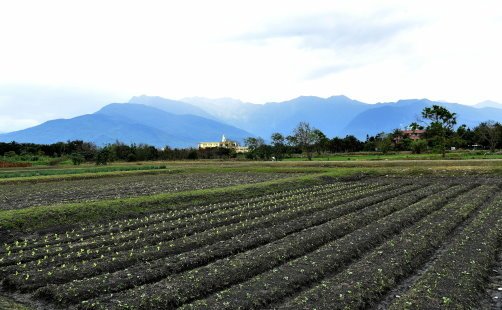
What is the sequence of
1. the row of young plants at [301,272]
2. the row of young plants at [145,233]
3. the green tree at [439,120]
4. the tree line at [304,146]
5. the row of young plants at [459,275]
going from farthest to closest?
the tree line at [304,146] → the green tree at [439,120] → the row of young plants at [145,233] → the row of young plants at [301,272] → the row of young plants at [459,275]

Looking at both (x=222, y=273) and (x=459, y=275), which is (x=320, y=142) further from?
(x=222, y=273)

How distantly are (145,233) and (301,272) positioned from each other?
28.2 ft

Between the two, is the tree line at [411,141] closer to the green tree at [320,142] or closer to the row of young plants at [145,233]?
the green tree at [320,142]

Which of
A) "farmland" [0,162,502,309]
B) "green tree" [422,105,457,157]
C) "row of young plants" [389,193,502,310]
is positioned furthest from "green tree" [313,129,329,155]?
"row of young plants" [389,193,502,310]

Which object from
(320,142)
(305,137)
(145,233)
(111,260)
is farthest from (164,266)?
(320,142)

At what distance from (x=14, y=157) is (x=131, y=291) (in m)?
92.1

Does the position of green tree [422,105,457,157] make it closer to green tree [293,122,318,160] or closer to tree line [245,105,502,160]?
tree line [245,105,502,160]

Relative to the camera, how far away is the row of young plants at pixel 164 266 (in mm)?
11039

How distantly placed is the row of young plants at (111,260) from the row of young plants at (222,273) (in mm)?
2440

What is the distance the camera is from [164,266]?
12938 mm

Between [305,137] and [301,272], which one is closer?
[301,272]

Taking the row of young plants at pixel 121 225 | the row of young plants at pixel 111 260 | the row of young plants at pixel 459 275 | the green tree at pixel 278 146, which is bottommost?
the row of young plants at pixel 459 275

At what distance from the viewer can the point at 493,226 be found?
17.1 m

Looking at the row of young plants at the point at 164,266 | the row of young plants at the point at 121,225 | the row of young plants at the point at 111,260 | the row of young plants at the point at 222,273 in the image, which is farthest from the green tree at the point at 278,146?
the row of young plants at the point at 222,273
